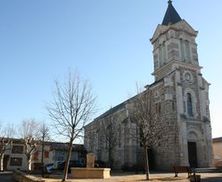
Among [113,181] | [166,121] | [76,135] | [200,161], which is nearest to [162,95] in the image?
[166,121]

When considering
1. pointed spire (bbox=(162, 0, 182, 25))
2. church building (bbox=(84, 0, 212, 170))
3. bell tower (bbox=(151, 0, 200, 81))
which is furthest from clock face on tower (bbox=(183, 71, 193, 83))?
pointed spire (bbox=(162, 0, 182, 25))

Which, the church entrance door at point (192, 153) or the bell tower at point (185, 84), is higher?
the bell tower at point (185, 84)

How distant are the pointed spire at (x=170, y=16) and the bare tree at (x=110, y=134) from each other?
1980 centimetres

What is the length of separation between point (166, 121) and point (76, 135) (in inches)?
702

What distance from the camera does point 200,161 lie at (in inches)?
1554

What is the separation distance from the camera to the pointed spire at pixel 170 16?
45581 millimetres

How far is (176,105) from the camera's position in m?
39.7

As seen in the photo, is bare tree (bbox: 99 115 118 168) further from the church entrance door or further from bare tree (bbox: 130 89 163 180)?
bare tree (bbox: 130 89 163 180)

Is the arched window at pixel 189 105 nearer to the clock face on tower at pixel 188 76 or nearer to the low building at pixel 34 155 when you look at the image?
the clock face on tower at pixel 188 76

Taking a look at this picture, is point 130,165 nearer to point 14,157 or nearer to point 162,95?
point 162,95

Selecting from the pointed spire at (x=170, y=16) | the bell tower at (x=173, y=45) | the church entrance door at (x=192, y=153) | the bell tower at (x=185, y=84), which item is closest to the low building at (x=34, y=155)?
the bell tower at (x=173, y=45)

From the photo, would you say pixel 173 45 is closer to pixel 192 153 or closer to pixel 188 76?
pixel 188 76

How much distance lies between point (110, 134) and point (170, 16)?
2127 centimetres

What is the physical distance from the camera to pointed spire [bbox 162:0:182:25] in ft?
150
